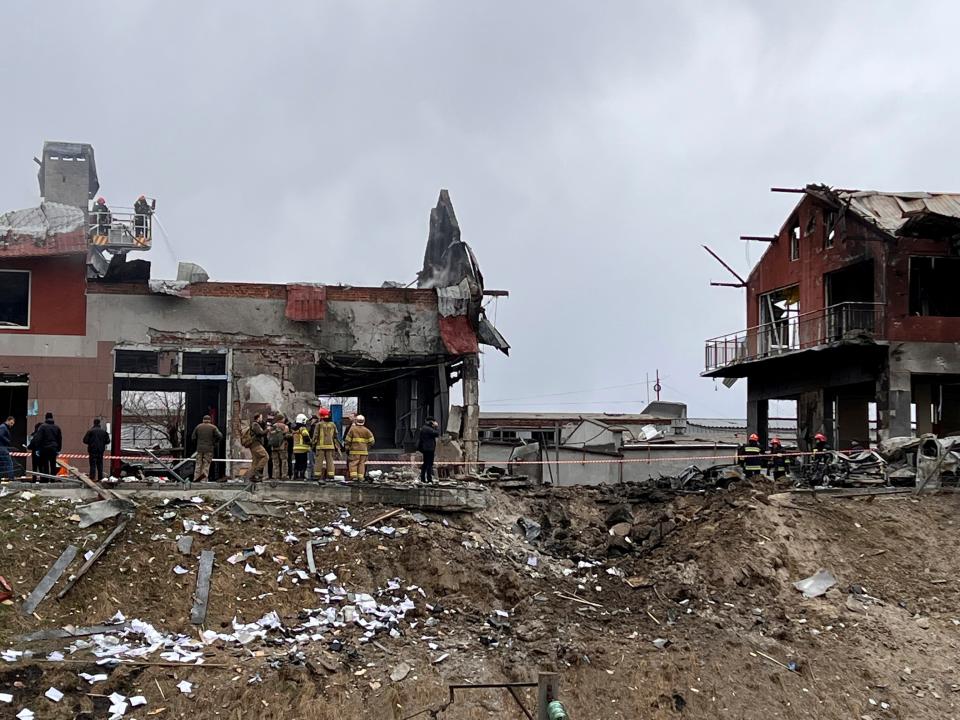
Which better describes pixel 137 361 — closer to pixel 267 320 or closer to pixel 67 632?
pixel 267 320

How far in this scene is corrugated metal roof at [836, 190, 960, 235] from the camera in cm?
2836

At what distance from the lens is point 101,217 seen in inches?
1198

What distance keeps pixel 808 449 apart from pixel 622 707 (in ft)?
56.6

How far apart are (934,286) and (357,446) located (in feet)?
61.7

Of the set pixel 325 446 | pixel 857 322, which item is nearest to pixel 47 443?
pixel 325 446

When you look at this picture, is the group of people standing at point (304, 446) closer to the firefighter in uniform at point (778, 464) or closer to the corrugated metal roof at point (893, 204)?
the firefighter in uniform at point (778, 464)

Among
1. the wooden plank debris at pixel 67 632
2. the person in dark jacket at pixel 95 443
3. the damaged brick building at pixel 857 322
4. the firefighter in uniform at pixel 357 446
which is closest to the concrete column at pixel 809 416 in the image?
the damaged brick building at pixel 857 322

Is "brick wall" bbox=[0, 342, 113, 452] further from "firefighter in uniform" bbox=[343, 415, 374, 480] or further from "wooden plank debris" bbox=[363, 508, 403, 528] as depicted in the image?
"wooden plank debris" bbox=[363, 508, 403, 528]

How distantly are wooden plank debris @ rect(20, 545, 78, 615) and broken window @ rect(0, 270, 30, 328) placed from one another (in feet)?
32.5

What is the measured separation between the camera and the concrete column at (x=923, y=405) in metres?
29.0

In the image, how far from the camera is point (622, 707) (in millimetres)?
14602

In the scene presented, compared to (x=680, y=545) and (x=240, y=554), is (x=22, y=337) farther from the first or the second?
(x=680, y=545)

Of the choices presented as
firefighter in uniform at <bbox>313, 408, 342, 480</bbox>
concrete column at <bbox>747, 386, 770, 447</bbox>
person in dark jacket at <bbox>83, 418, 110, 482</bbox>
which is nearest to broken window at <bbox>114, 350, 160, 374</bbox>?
person in dark jacket at <bbox>83, 418, 110, 482</bbox>

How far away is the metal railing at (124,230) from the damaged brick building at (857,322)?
17512mm
